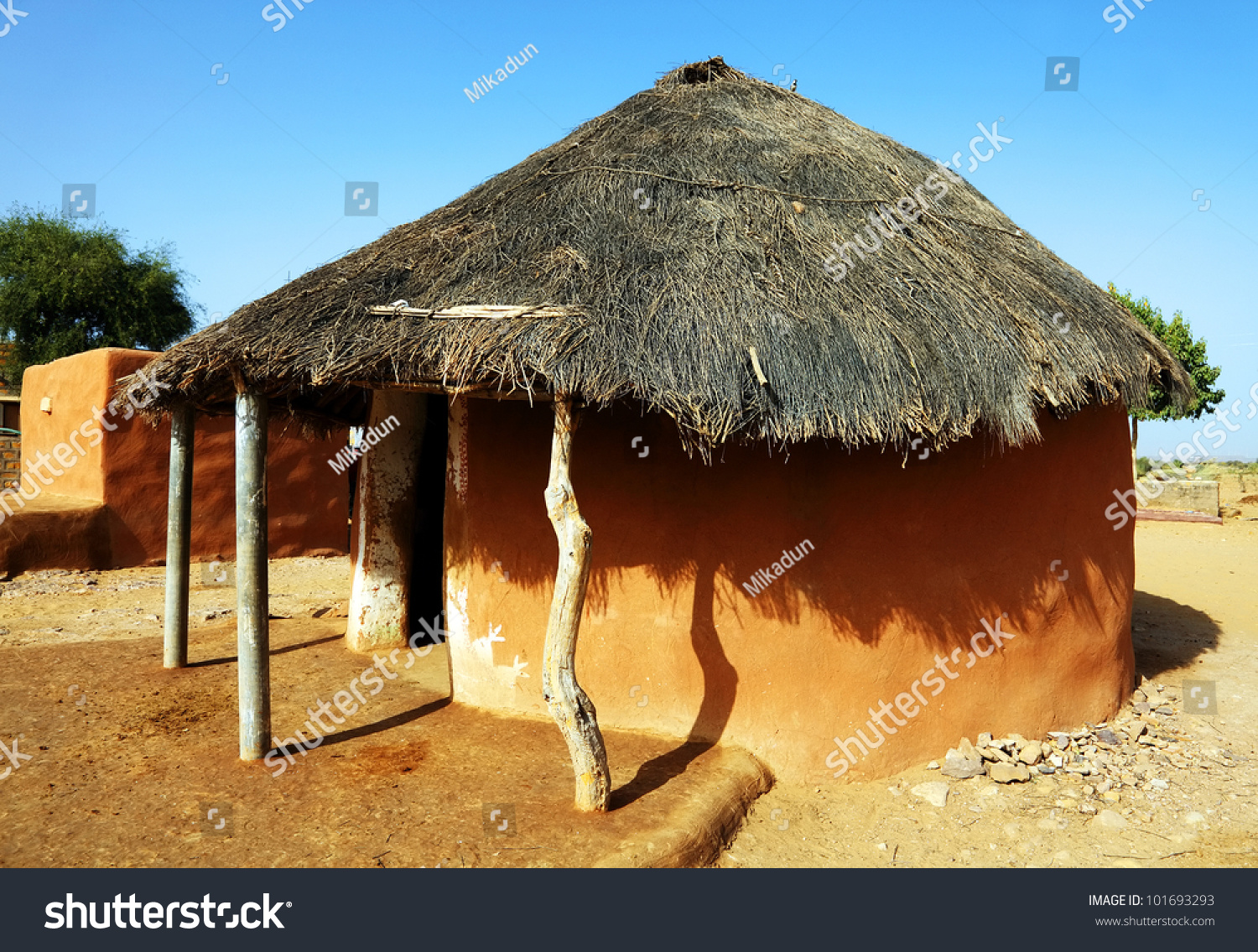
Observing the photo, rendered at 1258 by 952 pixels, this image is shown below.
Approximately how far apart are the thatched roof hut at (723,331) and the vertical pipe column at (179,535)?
2.39 ft

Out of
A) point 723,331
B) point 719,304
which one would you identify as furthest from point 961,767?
point 719,304

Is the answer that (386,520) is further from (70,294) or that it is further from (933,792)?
(70,294)

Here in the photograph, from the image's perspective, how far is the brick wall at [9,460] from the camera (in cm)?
1202

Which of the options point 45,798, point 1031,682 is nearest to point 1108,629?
point 1031,682

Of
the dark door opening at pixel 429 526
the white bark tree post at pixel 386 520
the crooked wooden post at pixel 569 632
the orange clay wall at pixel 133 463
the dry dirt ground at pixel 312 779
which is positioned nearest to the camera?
the dry dirt ground at pixel 312 779

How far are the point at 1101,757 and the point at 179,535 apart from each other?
672cm

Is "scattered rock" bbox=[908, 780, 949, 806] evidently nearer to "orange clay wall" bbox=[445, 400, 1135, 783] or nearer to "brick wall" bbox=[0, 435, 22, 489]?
"orange clay wall" bbox=[445, 400, 1135, 783]

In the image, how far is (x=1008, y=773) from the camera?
509 cm

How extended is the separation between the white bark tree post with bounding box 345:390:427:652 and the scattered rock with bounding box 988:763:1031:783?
4.77 metres

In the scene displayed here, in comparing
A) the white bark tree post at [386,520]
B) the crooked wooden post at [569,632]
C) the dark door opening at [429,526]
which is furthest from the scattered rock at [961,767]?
the white bark tree post at [386,520]

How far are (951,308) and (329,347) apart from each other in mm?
3463

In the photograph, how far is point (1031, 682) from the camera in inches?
218

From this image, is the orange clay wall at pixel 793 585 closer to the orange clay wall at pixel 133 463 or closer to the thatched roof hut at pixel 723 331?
the thatched roof hut at pixel 723 331
